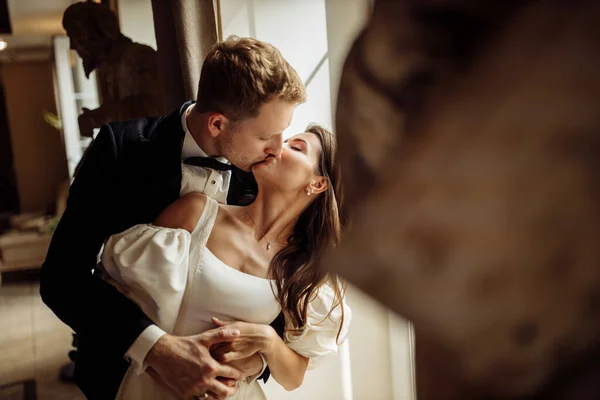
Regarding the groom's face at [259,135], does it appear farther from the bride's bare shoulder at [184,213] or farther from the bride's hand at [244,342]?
the bride's hand at [244,342]

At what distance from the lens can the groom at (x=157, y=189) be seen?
1.32 meters

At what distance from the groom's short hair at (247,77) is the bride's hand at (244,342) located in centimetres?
48

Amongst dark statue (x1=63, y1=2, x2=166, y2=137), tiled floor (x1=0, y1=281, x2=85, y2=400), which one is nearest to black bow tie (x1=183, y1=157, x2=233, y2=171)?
dark statue (x1=63, y1=2, x2=166, y2=137)

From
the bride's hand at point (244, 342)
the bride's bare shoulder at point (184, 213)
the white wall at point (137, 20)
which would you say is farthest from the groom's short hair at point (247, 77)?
the white wall at point (137, 20)

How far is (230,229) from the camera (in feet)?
4.88

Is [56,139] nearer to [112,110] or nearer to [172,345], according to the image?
[112,110]

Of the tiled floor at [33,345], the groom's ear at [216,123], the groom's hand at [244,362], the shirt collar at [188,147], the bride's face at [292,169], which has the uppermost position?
the groom's ear at [216,123]

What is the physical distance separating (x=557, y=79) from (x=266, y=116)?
4.02 feet

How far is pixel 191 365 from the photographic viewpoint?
127cm

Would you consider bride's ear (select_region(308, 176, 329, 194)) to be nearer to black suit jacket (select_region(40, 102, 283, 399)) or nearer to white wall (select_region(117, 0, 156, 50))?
black suit jacket (select_region(40, 102, 283, 399))

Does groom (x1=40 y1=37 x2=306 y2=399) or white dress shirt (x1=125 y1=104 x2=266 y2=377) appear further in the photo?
white dress shirt (x1=125 y1=104 x2=266 y2=377)

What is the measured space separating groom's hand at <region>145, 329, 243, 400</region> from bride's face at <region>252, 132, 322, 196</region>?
39 cm

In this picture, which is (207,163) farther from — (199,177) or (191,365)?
(191,365)

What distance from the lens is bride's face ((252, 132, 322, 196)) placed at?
1476 millimetres
